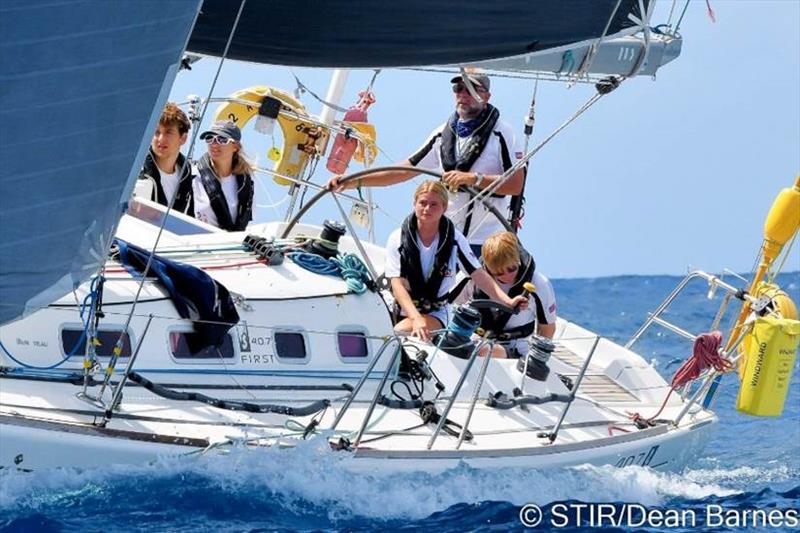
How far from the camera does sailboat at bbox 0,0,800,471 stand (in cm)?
670

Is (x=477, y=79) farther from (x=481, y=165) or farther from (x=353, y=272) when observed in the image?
(x=353, y=272)

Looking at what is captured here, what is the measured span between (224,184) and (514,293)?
1911 mm

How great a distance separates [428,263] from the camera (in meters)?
8.38

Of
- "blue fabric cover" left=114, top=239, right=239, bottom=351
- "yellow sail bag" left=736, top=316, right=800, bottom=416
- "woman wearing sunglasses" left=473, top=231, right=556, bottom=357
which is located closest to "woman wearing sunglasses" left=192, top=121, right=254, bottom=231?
"blue fabric cover" left=114, top=239, right=239, bottom=351

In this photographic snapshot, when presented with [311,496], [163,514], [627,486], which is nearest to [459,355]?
[627,486]

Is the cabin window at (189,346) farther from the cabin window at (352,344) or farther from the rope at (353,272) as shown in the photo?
the rope at (353,272)

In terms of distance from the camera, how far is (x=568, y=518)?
7.31 meters

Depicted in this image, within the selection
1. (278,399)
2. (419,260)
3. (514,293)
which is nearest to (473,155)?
(514,293)

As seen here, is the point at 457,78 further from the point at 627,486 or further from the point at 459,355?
the point at 627,486

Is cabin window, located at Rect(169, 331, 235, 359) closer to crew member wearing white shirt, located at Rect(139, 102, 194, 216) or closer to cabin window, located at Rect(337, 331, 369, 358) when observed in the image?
cabin window, located at Rect(337, 331, 369, 358)

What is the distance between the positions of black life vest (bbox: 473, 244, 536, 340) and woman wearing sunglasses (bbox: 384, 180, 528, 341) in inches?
12.8

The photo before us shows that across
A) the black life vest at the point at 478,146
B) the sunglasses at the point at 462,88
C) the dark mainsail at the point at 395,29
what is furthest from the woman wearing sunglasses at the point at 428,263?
the sunglasses at the point at 462,88

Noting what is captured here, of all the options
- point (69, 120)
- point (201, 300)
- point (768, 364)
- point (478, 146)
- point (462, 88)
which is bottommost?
point (201, 300)

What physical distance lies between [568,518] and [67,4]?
3431mm
